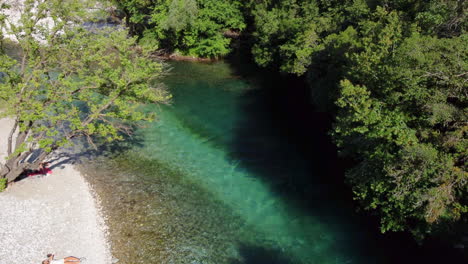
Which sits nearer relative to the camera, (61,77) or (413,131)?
(413,131)

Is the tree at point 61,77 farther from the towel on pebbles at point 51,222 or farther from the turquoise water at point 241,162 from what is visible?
the turquoise water at point 241,162

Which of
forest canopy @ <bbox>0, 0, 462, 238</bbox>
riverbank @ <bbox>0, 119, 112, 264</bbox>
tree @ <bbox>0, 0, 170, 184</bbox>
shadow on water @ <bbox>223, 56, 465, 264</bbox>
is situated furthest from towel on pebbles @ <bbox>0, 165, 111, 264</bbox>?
shadow on water @ <bbox>223, 56, 465, 264</bbox>

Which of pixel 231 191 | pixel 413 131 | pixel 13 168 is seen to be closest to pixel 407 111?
pixel 413 131

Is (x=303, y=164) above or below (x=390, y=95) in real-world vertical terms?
below

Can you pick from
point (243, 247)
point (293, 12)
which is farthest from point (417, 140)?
point (293, 12)

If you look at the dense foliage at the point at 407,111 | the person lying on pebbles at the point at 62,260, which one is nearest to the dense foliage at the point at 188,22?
the dense foliage at the point at 407,111

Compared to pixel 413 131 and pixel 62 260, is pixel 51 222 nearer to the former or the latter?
pixel 62 260
